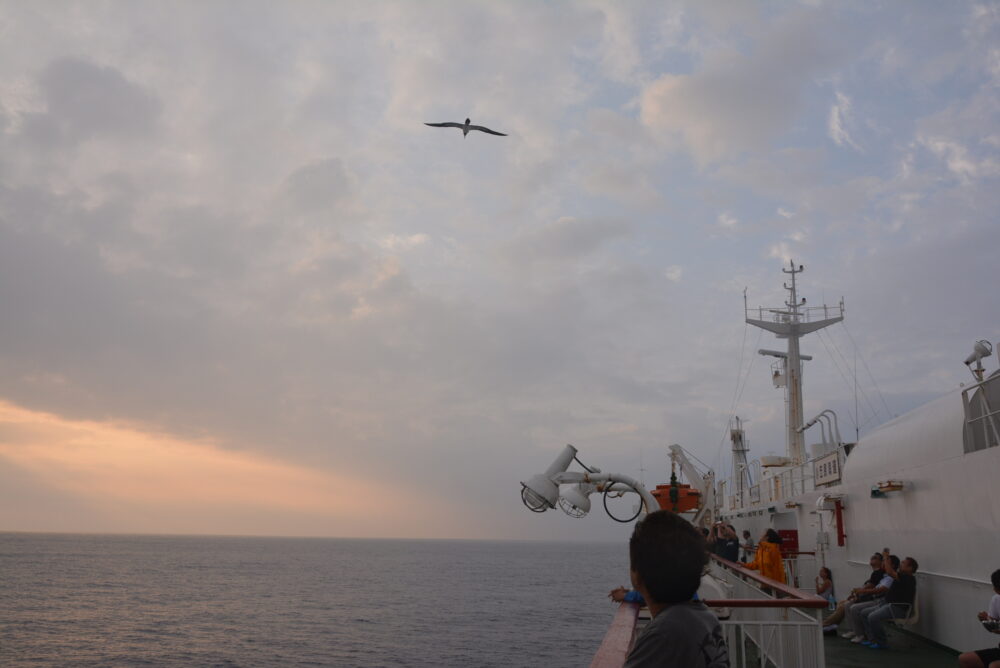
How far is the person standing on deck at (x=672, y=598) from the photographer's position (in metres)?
2.35

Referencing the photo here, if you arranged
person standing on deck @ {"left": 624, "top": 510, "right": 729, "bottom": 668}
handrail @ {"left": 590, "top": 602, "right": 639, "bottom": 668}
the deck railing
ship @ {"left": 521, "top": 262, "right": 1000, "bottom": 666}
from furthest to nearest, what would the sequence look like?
ship @ {"left": 521, "top": 262, "right": 1000, "bottom": 666} < the deck railing < handrail @ {"left": 590, "top": 602, "right": 639, "bottom": 668} < person standing on deck @ {"left": 624, "top": 510, "right": 729, "bottom": 668}

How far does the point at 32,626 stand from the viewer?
37.4 m

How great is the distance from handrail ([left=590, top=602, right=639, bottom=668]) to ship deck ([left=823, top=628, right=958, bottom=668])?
632cm

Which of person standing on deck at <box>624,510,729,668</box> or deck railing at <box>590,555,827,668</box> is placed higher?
person standing on deck at <box>624,510,729,668</box>

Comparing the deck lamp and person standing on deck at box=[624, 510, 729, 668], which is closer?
person standing on deck at box=[624, 510, 729, 668]

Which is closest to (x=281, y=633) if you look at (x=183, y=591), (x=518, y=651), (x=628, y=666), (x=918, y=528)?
(x=518, y=651)

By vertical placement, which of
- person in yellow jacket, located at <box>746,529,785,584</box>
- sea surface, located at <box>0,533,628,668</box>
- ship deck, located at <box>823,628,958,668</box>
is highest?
person in yellow jacket, located at <box>746,529,785,584</box>

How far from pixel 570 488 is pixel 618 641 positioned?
8.99 metres

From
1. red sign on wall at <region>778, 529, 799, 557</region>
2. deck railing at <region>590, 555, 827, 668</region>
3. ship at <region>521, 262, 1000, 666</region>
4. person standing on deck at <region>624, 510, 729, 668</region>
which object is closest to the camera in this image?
person standing on deck at <region>624, 510, 729, 668</region>

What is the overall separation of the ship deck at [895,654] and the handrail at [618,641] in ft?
20.7

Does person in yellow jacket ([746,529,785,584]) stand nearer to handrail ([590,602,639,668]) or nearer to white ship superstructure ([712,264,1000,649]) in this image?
white ship superstructure ([712,264,1000,649])

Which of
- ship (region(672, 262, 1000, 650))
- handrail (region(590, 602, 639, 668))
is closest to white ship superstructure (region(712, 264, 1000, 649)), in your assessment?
ship (region(672, 262, 1000, 650))

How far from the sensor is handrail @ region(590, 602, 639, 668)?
132 inches

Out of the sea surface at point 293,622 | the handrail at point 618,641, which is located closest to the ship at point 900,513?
the handrail at point 618,641
